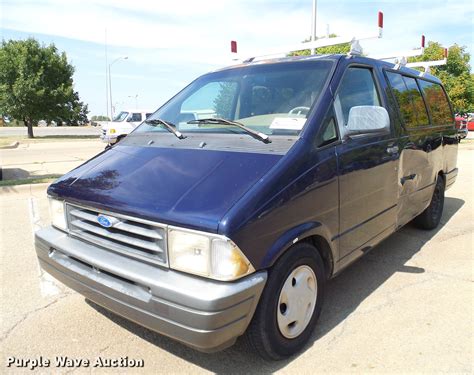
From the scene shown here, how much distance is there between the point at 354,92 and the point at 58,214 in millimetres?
2534

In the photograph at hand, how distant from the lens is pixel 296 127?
2.81 metres

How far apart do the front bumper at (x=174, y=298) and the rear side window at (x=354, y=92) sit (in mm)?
1545

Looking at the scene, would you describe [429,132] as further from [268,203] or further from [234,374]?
[234,374]

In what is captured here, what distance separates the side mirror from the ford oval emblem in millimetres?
1822

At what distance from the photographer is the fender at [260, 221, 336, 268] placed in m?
2.33

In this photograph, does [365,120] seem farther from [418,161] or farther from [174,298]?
[174,298]

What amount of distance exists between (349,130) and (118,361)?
230 cm

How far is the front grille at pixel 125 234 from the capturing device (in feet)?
7.59

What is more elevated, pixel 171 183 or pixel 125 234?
pixel 171 183

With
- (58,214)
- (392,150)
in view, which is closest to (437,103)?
(392,150)

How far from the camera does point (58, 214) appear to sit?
2957 mm

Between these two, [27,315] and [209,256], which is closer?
[209,256]

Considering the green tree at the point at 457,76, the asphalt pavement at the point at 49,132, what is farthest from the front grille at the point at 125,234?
the asphalt pavement at the point at 49,132

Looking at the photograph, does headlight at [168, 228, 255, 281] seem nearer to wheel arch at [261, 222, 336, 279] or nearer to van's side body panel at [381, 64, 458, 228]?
wheel arch at [261, 222, 336, 279]
